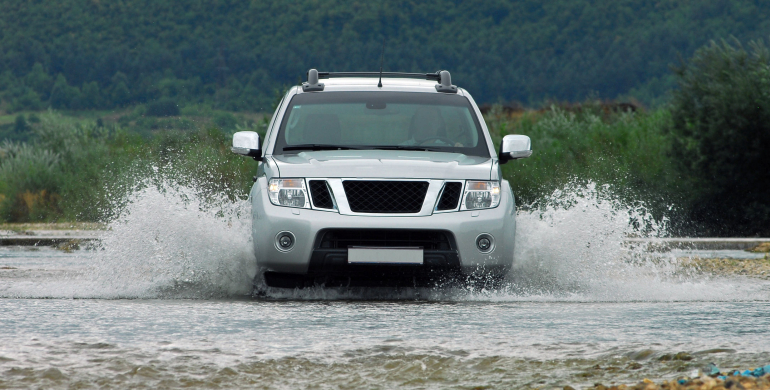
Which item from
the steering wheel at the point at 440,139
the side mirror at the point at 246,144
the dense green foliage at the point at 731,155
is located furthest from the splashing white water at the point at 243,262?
the dense green foliage at the point at 731,155

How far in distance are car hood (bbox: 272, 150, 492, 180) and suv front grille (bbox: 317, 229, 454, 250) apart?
0.42m

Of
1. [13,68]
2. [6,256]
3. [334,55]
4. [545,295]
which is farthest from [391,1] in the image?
[545,295]

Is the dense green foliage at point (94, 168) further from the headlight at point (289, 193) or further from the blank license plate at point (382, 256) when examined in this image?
the blank license plate at point (382, 256)

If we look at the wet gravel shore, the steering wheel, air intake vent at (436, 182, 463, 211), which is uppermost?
the steering wheel

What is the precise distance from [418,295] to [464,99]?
193 centimetres

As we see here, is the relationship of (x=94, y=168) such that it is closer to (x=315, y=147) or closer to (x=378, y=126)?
(x=378, y=126)

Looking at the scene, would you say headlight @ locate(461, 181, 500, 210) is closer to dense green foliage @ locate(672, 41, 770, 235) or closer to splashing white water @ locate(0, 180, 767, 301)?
splashing white water @ locate(0, 180, 767, 301)

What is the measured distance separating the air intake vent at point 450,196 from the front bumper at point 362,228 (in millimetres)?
88

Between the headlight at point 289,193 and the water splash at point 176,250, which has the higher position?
the headlight at point 289,193

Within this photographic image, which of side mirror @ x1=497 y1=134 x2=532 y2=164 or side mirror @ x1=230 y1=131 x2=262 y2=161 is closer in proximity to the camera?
side mirror @ x1=230 y1=131 x2=262 y2=161

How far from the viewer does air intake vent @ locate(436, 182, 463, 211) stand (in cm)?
801

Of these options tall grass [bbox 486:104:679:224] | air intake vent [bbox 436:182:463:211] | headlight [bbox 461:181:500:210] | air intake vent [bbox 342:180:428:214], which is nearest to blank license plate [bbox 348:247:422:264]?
air intake vent [bbox 342:180:428:214]

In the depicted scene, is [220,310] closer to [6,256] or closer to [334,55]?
[6,256]

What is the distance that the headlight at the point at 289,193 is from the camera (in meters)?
8.00
